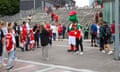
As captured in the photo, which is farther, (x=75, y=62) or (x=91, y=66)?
(x=75, y=62)

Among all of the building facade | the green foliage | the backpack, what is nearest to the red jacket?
the backpack

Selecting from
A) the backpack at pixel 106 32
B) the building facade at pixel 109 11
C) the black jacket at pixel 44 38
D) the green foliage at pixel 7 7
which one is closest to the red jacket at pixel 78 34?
the backpack at pixel 106 32

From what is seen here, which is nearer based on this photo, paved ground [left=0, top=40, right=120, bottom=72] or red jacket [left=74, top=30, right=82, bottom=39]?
paved ground [left=0, top=40, right=120, bottom=72]

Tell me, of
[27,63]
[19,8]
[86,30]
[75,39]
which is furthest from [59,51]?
[19,8]

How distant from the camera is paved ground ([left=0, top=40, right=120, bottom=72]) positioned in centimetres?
1738

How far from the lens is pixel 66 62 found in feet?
63.2

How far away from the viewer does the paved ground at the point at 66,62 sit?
57.0 feet

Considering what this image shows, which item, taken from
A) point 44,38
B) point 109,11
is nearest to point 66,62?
point 44,38

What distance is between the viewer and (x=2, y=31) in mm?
17047

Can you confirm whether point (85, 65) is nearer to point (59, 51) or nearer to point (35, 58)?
point (35, 58)

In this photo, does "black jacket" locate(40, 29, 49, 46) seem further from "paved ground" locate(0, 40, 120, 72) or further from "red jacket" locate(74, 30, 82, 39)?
"red jacket" locate(74, 30, 82, 39)

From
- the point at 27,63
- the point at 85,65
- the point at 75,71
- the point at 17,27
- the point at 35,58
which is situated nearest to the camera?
the point at 75,71

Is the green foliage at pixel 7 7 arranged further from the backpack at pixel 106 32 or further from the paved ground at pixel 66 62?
the backpack at pixel 106 32

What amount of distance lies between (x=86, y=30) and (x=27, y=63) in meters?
18.8
